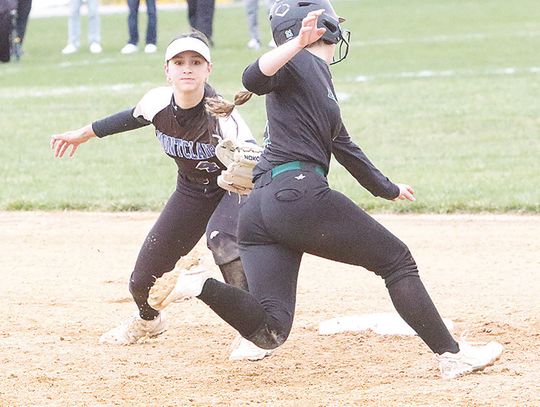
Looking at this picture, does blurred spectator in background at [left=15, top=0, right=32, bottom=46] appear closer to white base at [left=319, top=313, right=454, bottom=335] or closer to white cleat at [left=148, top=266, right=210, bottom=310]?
white base at [left=319, top=313, right=454, bottom=335]

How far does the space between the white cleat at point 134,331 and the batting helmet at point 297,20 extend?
73.3 inches

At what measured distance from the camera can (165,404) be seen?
4.89m

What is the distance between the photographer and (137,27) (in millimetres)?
20750

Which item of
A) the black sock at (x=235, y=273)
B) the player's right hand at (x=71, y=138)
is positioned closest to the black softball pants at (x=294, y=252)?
the black sock at (x=235, y=273)

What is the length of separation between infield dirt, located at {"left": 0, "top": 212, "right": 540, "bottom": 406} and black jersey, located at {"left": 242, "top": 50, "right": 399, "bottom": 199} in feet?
3.32

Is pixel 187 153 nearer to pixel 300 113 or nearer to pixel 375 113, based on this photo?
pixel 300 113

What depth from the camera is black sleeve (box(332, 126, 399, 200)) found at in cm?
504

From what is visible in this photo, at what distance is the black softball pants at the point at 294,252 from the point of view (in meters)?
4.78

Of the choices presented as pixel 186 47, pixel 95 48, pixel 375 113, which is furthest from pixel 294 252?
pixel 95 48

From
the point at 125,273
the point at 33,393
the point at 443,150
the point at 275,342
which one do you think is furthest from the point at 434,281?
the point at 443,150

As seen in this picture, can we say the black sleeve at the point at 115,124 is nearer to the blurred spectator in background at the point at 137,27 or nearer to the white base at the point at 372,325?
the white base at the point at 372,325

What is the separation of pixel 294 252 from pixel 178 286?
1.73ft

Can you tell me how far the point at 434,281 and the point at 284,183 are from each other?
2873mm

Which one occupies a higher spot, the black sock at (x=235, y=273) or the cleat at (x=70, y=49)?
the black sock at (x=235, y=273)
